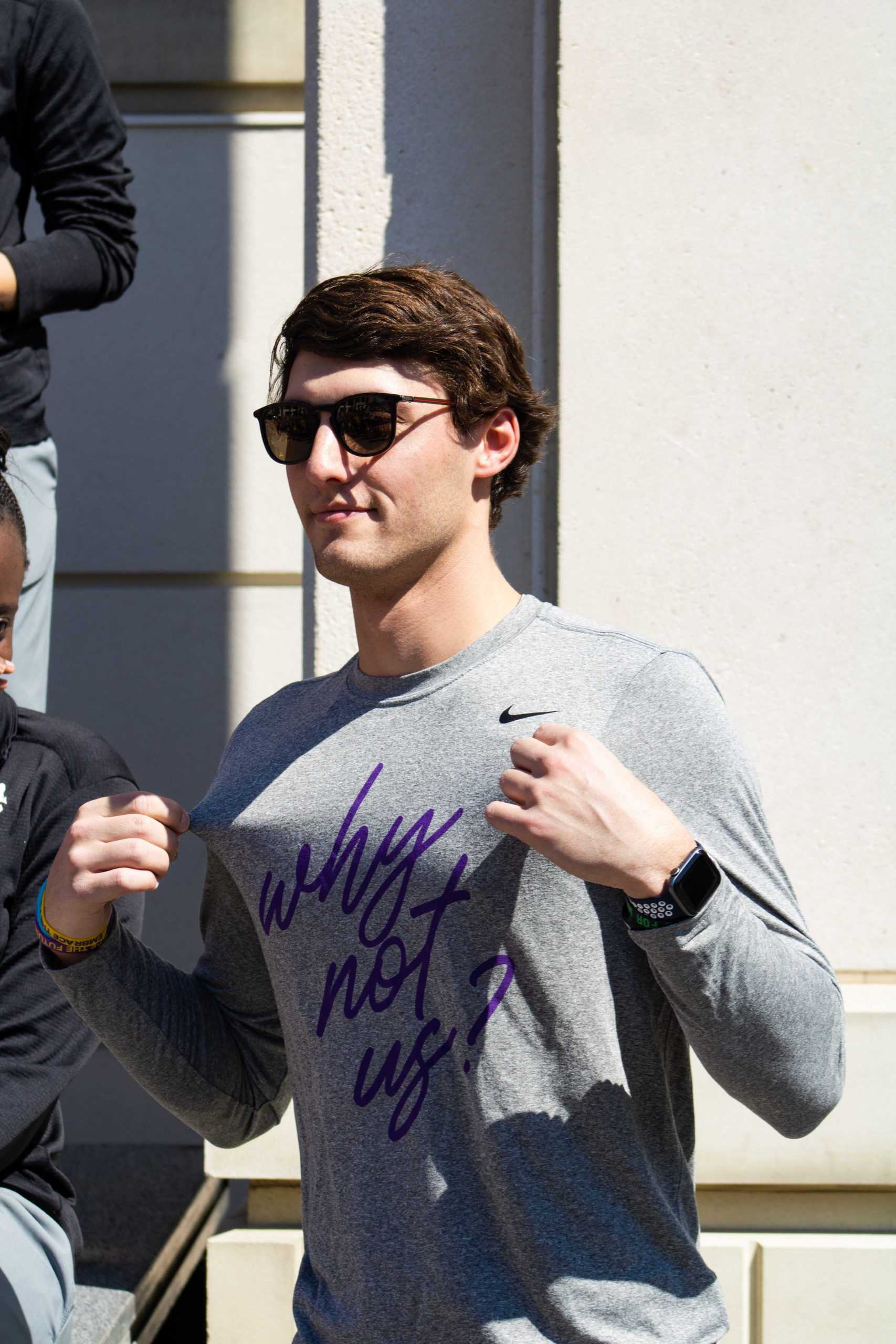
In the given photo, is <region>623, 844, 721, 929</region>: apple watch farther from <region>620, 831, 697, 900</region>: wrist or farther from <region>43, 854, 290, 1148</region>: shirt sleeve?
<region>43, 854, 290, 1148</region>: shirt sleeve

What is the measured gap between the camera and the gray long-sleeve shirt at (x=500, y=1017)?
147 cm

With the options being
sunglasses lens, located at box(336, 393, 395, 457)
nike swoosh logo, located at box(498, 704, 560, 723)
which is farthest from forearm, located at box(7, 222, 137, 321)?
nike swoosh logo, located at box(498, 704, 560, 723)

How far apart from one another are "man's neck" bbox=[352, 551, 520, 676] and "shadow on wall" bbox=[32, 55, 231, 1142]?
9.41 feet

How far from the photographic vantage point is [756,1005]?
135 cm

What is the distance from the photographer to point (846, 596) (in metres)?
2.83

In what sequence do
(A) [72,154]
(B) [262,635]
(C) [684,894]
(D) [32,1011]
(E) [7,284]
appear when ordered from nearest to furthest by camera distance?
(C) [684,894], (D) [32,1011], (E) [7,284], (A) [72,154], (B) [262,635]

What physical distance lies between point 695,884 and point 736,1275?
1.80 m

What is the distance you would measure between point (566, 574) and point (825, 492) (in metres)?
0.57

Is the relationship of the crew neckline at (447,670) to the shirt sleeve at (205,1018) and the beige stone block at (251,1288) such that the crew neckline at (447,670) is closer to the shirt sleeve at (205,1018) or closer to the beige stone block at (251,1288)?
the shirt sleeve at (205,1018)

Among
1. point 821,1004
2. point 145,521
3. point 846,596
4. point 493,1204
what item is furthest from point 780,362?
point 145,521

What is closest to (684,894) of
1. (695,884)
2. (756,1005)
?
(695,884)

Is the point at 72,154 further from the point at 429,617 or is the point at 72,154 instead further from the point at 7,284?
the point at 429,617

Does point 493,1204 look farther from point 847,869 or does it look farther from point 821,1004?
point 847,869

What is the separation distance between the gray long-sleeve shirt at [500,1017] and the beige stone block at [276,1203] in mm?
1261
